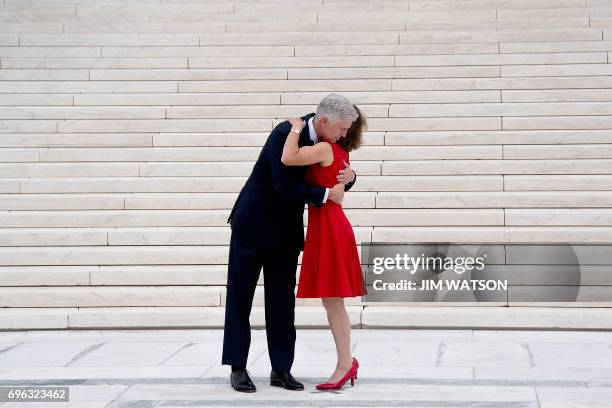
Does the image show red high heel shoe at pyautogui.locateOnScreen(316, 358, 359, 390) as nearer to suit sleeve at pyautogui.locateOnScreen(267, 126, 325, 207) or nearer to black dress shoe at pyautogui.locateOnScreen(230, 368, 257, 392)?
black dress shoe at pyautogui.locateOnScreen(230, 368, 257, 392)

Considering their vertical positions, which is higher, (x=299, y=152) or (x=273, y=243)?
(x=299, y=152)

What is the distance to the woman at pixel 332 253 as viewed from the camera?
18.5 ft

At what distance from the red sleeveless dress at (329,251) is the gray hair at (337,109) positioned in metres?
0.22

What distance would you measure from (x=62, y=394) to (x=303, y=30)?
8.72 meters

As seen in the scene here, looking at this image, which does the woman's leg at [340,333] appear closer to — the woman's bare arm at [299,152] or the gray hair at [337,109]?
the woman's bare arm at [299,152]

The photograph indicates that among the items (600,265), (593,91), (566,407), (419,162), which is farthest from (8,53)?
(566,407)

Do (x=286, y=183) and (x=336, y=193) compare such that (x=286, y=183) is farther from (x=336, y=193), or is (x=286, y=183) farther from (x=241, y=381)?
(x=241, y=381)

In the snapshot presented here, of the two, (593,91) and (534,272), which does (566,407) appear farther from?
(593,91)

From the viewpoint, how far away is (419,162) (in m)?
10.2

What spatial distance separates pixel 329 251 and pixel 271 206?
0.42 metres

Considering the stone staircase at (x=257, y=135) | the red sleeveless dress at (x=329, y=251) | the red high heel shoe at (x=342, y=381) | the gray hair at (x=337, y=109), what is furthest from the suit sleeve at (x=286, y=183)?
the stone staircase at (x=257, y=135)

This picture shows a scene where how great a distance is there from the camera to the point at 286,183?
222 inches

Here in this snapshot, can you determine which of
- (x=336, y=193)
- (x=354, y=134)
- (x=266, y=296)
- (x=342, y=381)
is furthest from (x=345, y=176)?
(x=342, y=381)

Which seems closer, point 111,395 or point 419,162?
point 111,395
